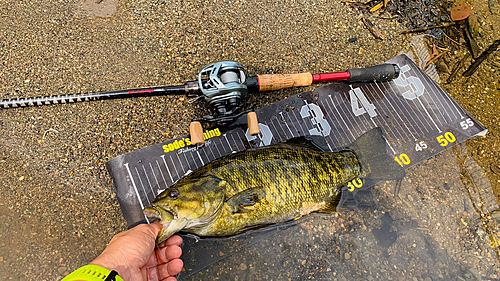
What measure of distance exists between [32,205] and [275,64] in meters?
3.46

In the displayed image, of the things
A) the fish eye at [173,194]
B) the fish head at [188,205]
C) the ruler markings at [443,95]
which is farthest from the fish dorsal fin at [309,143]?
the ruler markings at [443,95]

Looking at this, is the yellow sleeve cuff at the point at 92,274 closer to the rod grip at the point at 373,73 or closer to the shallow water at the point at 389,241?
the shallow water at the point at 389,241

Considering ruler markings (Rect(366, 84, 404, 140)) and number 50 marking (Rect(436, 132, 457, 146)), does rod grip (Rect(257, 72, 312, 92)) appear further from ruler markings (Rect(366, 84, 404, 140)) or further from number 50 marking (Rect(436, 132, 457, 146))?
number 50 marking (Rect(436, 132, 457, 146))

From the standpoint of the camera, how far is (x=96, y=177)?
3.13 meters

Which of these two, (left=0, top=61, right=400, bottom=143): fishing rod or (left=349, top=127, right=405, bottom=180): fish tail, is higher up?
(left=0, top=61, right=400, bottom=143): fishing rod

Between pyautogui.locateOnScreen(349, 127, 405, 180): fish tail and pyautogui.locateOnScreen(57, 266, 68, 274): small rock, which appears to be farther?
pyautogui.locateOnScreen(349, 127, 405, 180): fish tail

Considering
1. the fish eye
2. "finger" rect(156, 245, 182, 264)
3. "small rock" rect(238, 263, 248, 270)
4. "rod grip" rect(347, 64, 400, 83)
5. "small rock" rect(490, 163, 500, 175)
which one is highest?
"rod grip" rect(347, 64, 400, 83)

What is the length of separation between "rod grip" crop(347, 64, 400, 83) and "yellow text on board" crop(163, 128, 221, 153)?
1924mm

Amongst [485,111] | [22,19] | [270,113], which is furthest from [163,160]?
[485,111]

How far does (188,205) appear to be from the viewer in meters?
2.33

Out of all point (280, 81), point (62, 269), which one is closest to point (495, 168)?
point (280, 81)

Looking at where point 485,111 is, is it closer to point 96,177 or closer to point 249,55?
point 249,55

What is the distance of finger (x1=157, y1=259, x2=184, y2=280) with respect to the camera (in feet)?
8.78

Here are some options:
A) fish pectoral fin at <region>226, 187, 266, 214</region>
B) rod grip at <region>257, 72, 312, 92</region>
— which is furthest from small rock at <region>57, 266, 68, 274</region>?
rod grip at <region>257, 72, 312, 92</region>
